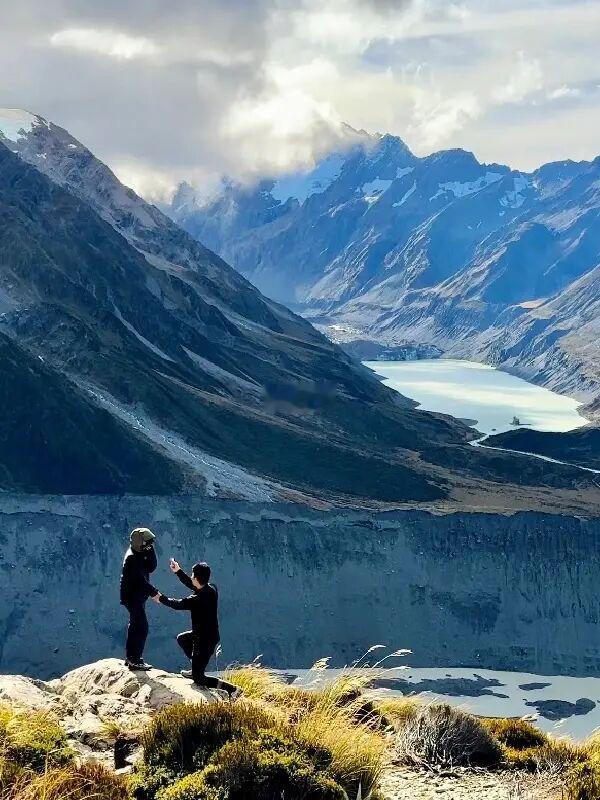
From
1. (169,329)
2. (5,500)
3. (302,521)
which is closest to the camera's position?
(5,500)

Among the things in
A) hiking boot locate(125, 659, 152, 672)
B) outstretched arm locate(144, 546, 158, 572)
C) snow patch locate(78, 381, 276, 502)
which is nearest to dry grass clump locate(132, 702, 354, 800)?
hiking boot locate(125, 659, 152, 672)

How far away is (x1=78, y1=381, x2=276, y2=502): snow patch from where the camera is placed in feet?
377

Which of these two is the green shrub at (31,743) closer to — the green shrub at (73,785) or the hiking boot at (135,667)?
the green shrub at (73,785)

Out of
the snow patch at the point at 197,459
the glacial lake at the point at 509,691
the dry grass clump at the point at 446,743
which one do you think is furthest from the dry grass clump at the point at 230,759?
the snow patch at the point at 197,459

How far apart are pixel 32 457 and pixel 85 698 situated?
3647 inches

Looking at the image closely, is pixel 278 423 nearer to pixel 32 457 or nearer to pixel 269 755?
pixel 32 457

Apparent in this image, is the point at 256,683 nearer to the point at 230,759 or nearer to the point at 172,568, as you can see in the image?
the point at 172,568

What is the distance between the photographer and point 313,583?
9381cm

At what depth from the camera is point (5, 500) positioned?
301 feet

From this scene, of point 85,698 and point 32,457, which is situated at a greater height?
point 32,457

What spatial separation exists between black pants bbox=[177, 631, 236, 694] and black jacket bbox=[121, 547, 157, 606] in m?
1.35

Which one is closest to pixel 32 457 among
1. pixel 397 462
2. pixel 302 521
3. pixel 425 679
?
pixel 302 521

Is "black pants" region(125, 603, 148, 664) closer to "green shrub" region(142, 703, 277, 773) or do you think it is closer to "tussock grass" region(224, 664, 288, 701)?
"tussock grass" region(224, 664, 288, 701)

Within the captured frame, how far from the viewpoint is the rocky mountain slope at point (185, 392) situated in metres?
131
